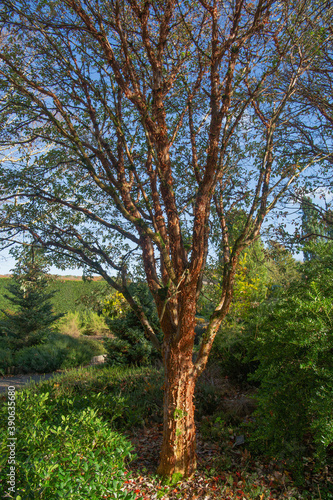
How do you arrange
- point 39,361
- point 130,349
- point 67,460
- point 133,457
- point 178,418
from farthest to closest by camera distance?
point 39,361, point 130,349, point 178,418, point 133,457, point 67,460

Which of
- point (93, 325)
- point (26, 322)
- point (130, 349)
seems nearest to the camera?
point (130, 349)

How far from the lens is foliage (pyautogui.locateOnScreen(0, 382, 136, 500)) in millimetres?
2145

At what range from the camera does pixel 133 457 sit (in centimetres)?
290

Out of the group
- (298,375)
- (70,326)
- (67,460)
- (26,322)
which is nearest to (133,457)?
(67,460)

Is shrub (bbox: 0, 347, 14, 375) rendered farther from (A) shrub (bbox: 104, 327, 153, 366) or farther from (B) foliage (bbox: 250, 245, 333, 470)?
(B) foliage (bbox: 250, 245, 333, 470)

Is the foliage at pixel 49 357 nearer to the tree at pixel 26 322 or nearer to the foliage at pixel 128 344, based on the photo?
the tree at pixel 26 322

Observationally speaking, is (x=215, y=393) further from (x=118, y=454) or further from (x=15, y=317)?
(x=15, y=317)

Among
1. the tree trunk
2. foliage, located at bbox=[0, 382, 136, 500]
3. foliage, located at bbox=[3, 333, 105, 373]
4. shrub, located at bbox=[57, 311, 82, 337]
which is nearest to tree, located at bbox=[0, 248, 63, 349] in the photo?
foliage, located at bbox=[3, 333, 105, 373]

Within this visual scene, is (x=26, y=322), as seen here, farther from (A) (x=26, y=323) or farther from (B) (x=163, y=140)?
(B) (x=163, y=140)

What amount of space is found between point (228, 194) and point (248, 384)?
3.12 m

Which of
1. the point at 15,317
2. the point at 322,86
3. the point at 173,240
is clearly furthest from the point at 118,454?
the point at 15,317

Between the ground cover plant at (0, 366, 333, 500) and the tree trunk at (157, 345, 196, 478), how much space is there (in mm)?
129

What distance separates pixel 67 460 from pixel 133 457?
0.68 metres

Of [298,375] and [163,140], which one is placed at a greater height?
[163,140]
